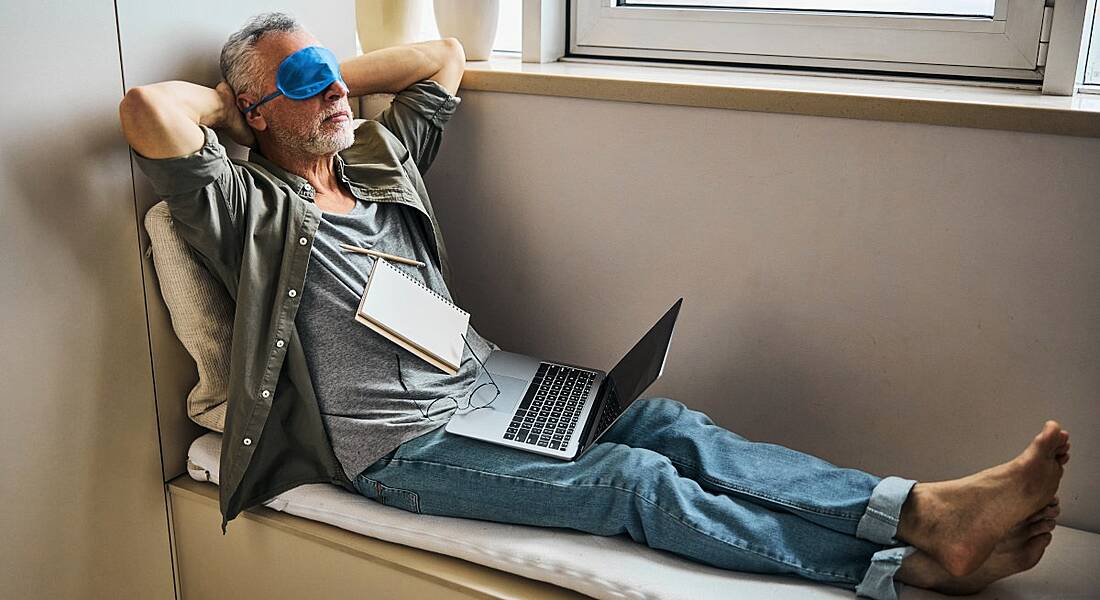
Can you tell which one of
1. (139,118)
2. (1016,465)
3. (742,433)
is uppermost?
(139,118)

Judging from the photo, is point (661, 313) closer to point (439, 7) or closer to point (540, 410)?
point (540, 410)

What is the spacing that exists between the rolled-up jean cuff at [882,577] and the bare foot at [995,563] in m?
0.03

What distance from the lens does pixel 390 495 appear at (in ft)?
5.14

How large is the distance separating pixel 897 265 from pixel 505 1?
1198 mm

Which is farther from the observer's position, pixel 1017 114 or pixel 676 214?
pixel 676 214

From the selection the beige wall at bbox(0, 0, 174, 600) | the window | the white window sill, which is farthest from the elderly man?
the window

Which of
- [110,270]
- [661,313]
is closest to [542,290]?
[661,313]

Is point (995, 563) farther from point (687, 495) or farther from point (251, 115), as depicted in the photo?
point (251, 115)

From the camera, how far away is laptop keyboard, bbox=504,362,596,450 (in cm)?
160

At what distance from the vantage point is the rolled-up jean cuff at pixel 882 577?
4.37ft

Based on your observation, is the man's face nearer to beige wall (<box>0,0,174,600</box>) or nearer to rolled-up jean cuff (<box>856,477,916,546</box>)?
beige wall (<box>0,0,174,600</box>)

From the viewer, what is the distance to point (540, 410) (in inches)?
66.7

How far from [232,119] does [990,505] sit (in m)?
1.30

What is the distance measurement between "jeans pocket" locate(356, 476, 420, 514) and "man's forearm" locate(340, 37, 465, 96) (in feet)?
2.42
